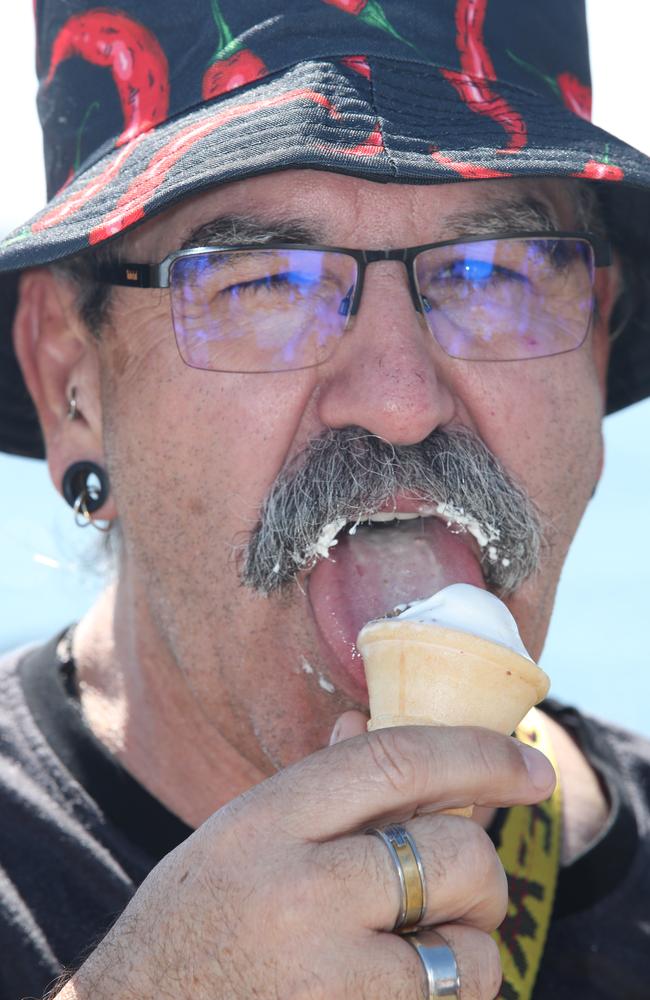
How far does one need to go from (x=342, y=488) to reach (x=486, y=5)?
1093 millimetres

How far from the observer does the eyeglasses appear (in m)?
2.23

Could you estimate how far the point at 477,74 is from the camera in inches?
92.7

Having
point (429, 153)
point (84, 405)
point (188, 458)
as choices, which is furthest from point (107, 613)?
point (429, 153)

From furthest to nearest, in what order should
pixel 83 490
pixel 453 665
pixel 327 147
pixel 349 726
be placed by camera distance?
pixel 83 490 < pixel 327 147 < pixel 349 726 < pixel 453 665

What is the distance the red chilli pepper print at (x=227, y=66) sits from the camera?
7.43ft

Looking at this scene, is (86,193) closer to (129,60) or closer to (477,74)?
(129,60)

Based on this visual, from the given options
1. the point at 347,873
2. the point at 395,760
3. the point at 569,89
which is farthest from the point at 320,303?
the point at 347,873

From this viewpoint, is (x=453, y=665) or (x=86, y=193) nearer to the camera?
(x=453, y=665)

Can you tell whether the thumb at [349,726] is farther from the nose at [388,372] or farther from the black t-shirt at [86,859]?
the black t-shirt at [86,859]

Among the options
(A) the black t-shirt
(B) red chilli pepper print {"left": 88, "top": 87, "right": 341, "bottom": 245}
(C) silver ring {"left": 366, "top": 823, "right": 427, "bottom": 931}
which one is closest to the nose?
(B) red chilli pepper print {"left": 88, "top": 87, "right": 341, "bottom": 245}

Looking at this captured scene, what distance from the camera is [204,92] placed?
2.29 m

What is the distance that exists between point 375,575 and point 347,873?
67 cm

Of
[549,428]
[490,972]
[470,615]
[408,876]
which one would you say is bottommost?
[490,972]

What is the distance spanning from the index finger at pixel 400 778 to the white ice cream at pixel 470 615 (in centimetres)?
14
